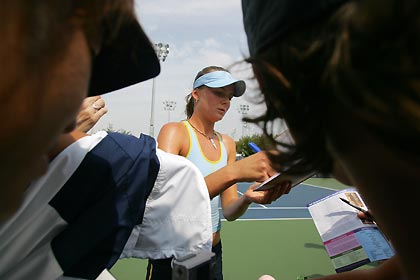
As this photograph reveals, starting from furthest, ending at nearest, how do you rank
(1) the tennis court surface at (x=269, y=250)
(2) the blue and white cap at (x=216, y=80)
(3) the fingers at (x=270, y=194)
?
1. (1) the tennis court surface at (x=269, y=250)
2. (2) the blue and white cap at (x=216, y=80)
3. (3) the fingers at (x=270, y=194)

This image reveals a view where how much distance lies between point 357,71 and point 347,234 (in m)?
1.32

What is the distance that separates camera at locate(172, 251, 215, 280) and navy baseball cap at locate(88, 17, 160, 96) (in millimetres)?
407

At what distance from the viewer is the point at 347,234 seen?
160cm

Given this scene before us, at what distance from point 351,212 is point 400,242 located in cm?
129

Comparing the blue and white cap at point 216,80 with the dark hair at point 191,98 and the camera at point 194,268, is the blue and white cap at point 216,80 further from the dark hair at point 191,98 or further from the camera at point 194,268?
the camera at point 194,268

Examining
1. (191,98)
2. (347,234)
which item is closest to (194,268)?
(347,234)

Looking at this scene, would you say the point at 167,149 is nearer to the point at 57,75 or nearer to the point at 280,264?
the point at 57,75

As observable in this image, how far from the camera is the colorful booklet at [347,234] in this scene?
148 centimetres

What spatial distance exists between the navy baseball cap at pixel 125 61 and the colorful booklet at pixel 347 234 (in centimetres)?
115

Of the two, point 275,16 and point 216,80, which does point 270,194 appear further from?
point 275,16

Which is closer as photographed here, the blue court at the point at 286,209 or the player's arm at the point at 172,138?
the player's arm at the point at 172,138

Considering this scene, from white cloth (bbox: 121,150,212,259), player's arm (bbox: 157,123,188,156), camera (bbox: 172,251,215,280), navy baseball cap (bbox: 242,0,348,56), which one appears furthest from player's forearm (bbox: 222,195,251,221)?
navy baseball cap (bbox: 242,0,348,56)

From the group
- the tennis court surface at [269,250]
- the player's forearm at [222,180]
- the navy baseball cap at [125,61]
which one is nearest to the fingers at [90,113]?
the player's forearm at [222,180]

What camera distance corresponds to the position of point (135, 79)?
0.82 meters
